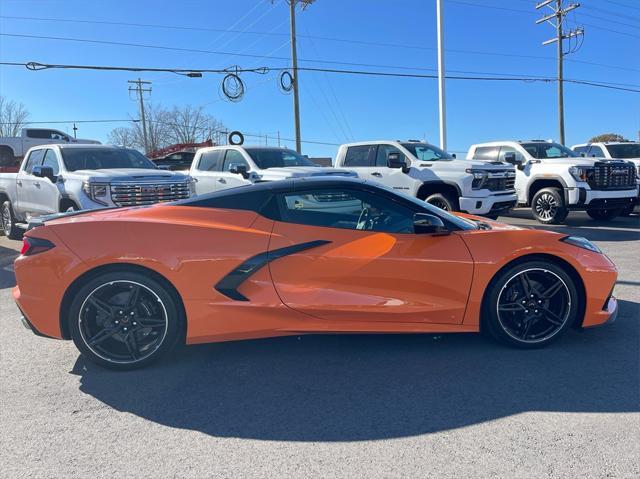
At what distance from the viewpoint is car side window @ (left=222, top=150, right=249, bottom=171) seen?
10.8 metres

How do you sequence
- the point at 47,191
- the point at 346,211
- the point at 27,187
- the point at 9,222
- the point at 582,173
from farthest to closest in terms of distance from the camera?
the point at 582,173, the point at 9,222, the point at 27,187, the point at 47,191, the point at 346,211

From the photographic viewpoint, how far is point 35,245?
12.5 feet

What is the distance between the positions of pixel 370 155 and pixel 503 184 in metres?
3.07

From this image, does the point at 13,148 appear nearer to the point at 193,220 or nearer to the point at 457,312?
the point at 193,220

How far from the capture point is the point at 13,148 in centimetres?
2131

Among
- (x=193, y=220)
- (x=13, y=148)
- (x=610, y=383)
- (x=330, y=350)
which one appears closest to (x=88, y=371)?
(x=193, y=220)

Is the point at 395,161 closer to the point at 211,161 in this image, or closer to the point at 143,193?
the point at 211,161

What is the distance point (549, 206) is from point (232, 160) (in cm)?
732

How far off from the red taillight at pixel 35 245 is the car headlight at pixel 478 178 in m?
8.33

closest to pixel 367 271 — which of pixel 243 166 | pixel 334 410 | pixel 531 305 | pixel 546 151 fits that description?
pixel 334 410

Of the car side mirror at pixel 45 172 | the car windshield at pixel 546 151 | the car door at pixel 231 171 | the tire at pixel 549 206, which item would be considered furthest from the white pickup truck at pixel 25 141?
the tire at pixel 549 206

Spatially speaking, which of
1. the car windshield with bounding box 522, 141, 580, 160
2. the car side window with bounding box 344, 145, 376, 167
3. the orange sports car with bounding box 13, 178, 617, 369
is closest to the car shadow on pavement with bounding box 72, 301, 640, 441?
the orange sports car with bounding box 13, 178, 617, 369

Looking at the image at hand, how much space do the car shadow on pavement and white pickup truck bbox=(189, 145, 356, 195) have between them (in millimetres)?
5983

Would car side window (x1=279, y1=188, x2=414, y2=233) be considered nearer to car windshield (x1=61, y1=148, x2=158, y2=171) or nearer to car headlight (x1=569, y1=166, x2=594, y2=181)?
car windshield (x1=61, y1=148, x2=158, y2=171)
